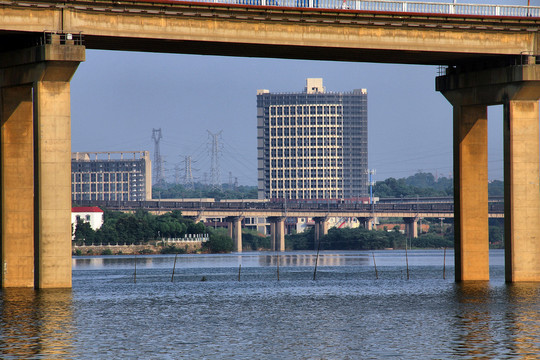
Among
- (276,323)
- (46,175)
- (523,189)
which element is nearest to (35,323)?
(276,323)

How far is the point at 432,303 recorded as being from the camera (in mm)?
69375

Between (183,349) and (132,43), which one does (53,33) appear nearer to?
(132,43)

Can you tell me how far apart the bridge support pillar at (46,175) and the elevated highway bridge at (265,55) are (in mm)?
68

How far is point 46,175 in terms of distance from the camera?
68938 mm

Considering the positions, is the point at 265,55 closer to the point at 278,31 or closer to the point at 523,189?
the point at 278,31

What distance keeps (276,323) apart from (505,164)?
31200mm

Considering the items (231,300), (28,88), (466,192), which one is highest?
(28,88)

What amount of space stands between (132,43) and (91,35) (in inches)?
151

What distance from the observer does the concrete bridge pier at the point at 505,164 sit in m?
79.6

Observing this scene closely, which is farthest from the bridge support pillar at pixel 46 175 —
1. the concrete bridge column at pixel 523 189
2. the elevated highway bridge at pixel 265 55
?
the concrete bridge column at pixel 523 189

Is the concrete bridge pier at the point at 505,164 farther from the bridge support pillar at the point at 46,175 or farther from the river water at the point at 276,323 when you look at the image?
the bridge support pillar at the point at 46,175

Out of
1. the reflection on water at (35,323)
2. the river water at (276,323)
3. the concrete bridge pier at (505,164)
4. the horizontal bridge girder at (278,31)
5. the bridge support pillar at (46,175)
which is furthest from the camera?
the concrete bridge pier at (505,164)

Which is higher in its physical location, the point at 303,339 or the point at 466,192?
the point at 466,192

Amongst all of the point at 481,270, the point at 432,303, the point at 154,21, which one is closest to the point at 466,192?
the point at 481,270
